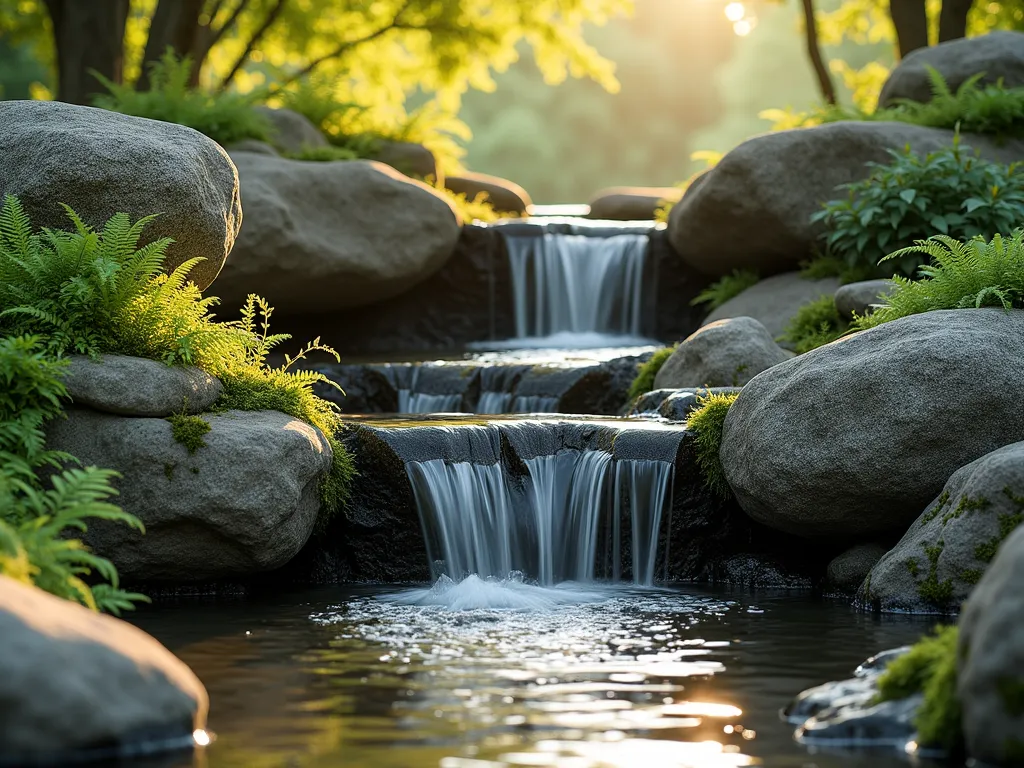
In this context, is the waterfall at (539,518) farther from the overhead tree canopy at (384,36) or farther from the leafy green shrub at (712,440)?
the overhead tree canopy at (384,36)

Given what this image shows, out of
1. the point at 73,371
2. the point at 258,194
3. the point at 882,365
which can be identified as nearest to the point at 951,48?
the point at 258,194

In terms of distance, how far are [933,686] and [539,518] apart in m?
5.03

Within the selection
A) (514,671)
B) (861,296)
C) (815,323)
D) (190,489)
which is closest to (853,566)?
(514,671)

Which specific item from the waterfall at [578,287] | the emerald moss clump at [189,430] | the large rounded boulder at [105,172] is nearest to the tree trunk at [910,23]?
the waterfall at [578,287]

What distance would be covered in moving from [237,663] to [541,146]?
180 feet

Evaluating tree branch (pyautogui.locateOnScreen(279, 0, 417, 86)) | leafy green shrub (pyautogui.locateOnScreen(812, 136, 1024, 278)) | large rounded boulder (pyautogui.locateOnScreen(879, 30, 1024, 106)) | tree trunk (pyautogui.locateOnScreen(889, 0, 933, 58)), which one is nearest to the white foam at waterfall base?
leafy green shrub (pyautogui.locateOnScreen(812, 136, 1024, 278))

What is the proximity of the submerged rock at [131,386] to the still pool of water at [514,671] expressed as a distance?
4.39 ft

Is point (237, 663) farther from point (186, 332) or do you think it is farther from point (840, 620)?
point (840, 620)

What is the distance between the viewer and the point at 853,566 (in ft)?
31.7

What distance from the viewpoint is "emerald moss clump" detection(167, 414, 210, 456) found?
9023 millimetres

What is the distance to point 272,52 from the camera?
30078 mm

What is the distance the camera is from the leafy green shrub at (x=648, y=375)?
13.7 metres

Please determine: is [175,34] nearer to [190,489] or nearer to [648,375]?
[648,375]

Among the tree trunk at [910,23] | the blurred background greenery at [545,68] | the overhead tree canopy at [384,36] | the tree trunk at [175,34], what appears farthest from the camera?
the blurred background greenery at [545,68]
